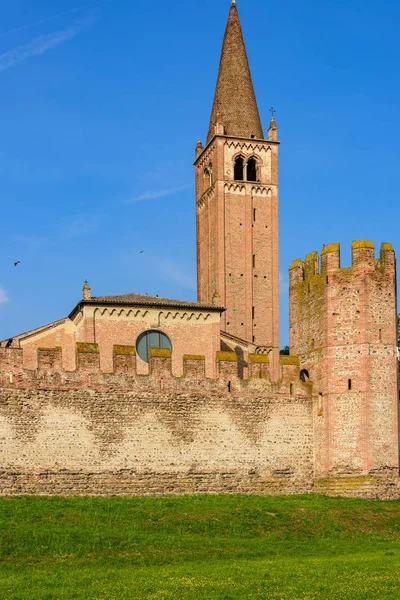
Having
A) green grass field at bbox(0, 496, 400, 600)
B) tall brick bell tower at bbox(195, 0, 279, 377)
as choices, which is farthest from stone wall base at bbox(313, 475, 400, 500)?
tall brick bell tower at bbox(195, 0, 279, 377)

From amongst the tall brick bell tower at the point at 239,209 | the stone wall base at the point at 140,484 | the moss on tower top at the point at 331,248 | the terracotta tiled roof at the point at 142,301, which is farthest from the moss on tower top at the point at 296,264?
the tall brick bell tower at the point at 239,209

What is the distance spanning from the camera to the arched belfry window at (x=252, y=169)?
69.7 metres

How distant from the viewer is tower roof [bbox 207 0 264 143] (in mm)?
69312

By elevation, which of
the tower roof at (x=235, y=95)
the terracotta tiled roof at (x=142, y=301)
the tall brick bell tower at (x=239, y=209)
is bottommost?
the terracotta tiled roof at (x=142, y=301)

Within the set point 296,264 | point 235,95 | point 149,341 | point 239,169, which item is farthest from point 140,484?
point 235,95

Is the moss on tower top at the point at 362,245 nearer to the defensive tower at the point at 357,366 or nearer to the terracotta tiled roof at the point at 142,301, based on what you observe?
the defensive tower at the point at 357,366

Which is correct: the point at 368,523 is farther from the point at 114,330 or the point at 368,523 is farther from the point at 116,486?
the point at 114,330

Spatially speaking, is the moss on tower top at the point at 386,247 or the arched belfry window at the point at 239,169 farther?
the arched belfry window at the point at 239,169

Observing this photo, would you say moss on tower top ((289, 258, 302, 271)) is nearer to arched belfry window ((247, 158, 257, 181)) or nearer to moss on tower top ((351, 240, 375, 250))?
moss on tower top ((351, 240, 375, 250))

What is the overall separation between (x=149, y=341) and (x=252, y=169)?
2825cm

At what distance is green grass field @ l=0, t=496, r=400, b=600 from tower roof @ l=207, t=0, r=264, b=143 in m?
42.9

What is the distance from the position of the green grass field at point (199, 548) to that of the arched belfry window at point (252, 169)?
138 feet

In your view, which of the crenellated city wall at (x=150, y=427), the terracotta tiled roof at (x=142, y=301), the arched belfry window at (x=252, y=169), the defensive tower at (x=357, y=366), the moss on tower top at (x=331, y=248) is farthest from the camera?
the arched belfry window at (x=252, y=169)

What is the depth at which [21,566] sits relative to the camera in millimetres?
21281
